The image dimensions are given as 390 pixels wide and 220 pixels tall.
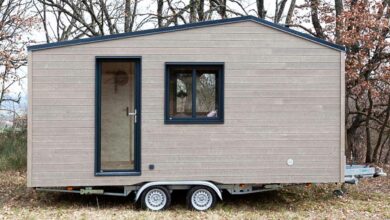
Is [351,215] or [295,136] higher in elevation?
[295,136]

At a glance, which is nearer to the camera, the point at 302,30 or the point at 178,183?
the point at 178,183

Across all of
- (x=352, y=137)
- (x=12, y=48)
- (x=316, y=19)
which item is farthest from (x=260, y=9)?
(x=12, y=48)

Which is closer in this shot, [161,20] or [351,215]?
[351,215]

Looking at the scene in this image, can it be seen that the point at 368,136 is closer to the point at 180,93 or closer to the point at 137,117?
the point at 180,93

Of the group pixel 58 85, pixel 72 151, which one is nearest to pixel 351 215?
pixel 72 151

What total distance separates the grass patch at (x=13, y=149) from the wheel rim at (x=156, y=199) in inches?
196

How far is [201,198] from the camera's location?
695 centimetres

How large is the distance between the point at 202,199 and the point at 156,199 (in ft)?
2.24

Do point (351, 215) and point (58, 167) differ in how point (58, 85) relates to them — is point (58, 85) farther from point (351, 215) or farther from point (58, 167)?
point (351, 215)

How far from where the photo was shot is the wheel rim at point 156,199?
22.6 ft

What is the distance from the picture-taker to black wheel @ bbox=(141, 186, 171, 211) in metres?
6.86

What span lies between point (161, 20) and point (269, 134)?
27.4 ft

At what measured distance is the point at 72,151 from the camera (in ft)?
22.1

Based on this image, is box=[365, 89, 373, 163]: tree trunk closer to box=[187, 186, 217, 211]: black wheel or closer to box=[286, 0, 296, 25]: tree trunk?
box=[286, 0, 296, 25]: tree trunk
